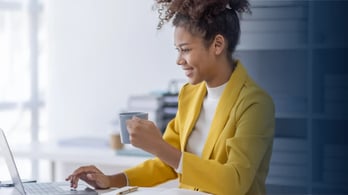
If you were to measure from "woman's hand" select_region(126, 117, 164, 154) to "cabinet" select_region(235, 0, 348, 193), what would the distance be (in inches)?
17.1

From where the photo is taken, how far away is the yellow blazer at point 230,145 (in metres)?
1.54

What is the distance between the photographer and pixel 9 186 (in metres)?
1.58

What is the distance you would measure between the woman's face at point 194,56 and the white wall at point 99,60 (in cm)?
137

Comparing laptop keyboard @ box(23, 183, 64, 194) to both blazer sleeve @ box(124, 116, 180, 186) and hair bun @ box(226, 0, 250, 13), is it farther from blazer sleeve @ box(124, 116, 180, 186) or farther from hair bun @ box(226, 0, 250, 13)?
hair bun @ box(226, 0, 250, 13)

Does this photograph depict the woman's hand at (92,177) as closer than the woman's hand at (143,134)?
No

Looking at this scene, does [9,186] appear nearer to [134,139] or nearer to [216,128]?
[134,139]

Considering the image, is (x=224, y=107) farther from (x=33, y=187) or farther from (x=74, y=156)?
(x=74, y=156)

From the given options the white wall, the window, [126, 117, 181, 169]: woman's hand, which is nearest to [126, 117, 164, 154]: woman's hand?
[126, 117, 181, 169]: woman's hand

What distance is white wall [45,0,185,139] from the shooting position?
10.3 ft

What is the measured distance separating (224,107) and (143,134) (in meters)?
0.27

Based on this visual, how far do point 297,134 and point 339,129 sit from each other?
151mm

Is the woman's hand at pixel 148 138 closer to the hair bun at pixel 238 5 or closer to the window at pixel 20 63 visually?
the hair bun at pixel 238 5

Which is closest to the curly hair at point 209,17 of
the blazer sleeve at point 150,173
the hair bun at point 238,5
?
the hair bun at point 238,5

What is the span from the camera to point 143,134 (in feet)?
4.98
